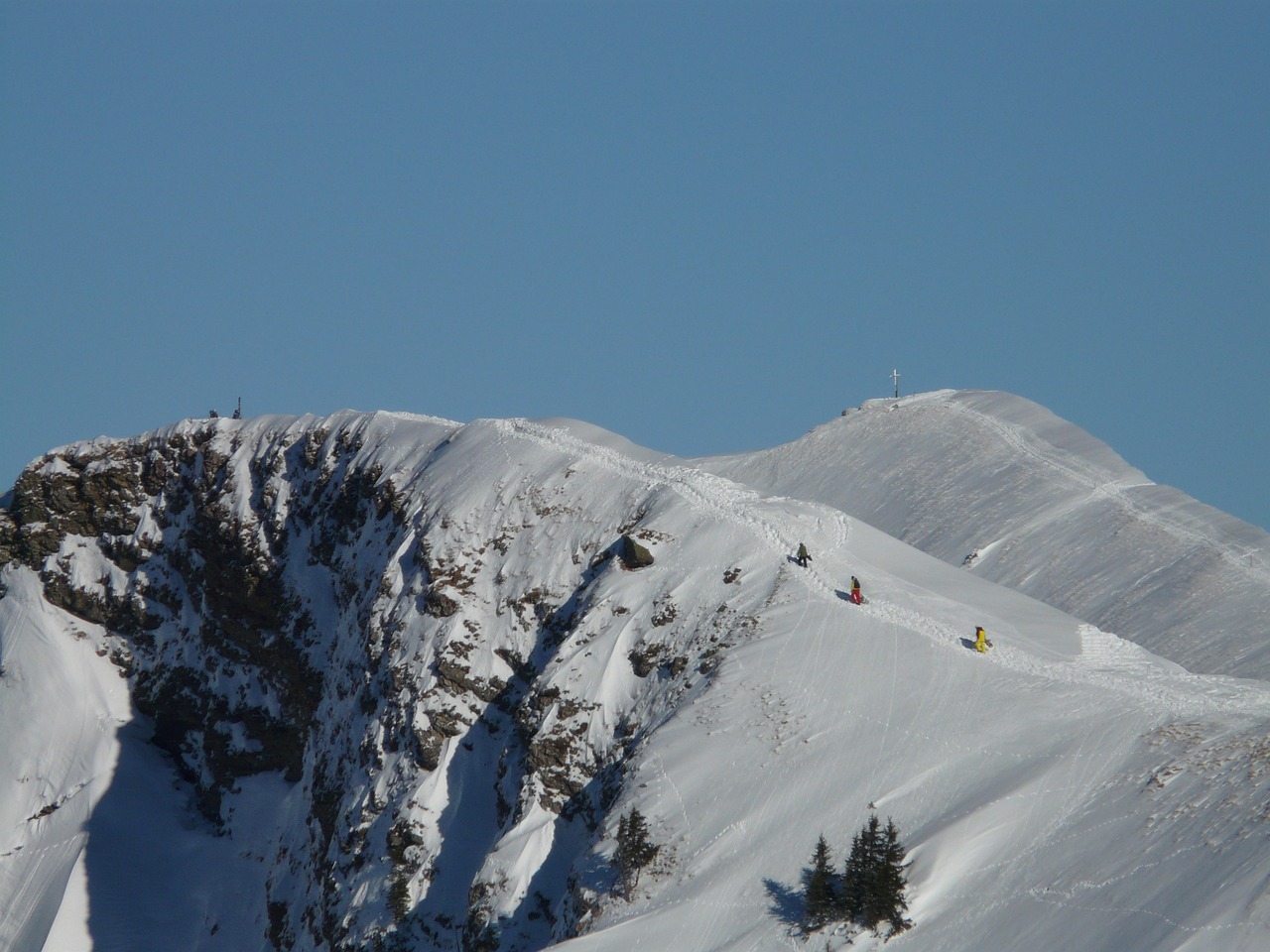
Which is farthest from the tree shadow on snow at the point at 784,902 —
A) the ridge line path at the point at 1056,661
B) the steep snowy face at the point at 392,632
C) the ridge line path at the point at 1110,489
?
the ridge line path at the point at 1110,489

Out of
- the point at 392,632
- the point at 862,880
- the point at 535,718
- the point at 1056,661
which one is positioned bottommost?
the point at 392,632

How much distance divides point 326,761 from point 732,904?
26202mm

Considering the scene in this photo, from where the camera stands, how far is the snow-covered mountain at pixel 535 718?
131 feet

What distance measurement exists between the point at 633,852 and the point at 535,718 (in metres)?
10.6

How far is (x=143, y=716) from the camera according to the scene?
74500 millimetres

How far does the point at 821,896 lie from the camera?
128 feet

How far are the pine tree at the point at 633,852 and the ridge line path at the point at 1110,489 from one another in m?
28.6

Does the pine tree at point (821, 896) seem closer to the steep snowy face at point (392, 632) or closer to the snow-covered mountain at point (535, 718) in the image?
the snow-covered mountain at point (535, 718)

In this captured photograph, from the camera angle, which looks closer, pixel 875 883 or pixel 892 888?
pixel 892 888

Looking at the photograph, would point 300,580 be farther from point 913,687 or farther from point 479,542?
point 913,687

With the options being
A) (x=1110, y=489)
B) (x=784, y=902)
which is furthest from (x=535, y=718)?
(x=1110, y=489)

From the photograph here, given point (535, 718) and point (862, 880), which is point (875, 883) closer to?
point (862, 880)

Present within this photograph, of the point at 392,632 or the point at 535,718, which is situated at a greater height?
the point at 535,718

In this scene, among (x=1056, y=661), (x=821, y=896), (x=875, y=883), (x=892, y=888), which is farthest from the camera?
(x=1056, y=661)
